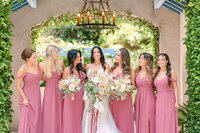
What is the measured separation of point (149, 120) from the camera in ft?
17.7

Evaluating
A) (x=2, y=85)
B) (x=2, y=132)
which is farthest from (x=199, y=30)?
(x=2, y=132)

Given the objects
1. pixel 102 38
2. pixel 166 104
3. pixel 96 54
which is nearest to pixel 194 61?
pixel 166 104

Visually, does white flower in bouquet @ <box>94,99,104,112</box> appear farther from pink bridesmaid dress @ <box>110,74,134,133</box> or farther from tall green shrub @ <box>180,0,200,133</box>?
tall green shrub @ <box>180,0,200,133</box>

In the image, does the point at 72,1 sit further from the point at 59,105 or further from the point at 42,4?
the point at 59,105

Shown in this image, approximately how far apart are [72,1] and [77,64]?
10.5 feet

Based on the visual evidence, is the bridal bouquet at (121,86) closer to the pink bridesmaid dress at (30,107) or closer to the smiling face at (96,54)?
the smiling face at (96,54)

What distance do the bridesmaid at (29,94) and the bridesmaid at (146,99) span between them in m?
1.90

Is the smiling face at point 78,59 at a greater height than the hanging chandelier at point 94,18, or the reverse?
the hanging chandelier at point 94,18

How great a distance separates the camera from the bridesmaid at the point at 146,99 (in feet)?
17.6

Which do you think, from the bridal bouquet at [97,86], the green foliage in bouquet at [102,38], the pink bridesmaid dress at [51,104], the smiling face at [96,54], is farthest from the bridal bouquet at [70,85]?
the green foliage in bouquet at [102,38]

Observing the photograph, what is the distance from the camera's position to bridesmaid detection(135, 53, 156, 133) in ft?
17.6

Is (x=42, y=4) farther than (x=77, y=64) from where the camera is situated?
Yes

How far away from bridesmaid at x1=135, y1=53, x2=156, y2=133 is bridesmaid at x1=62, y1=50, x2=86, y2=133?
1127 mm

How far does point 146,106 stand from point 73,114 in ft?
4.55
